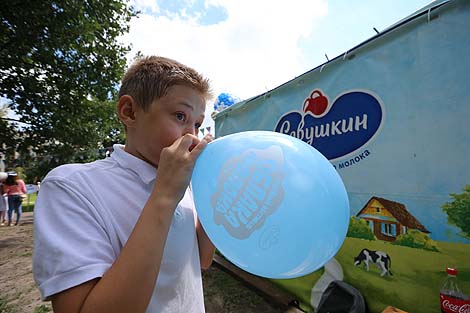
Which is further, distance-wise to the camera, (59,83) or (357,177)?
(59,83)

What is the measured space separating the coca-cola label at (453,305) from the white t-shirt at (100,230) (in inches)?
57.5

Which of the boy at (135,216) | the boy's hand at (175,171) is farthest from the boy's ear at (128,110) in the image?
the boy's hand at (175,171)

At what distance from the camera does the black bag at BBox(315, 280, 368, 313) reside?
179 centimetres

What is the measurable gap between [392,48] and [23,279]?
5083mm

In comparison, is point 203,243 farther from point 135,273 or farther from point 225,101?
point 225,101

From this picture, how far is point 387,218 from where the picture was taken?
1.76m

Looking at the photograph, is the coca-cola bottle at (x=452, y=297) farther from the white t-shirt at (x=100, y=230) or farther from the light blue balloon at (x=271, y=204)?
the white t-shirt at (x=100, y=230)

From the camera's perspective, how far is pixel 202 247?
984 mm

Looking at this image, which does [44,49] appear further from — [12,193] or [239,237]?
[239,237]

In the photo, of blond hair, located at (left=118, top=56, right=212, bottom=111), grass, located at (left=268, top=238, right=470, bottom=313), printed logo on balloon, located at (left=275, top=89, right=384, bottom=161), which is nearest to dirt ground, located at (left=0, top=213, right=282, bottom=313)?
grass, located at (left=268, top=238, right=470, bottom=313)

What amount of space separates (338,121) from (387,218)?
2.80ft

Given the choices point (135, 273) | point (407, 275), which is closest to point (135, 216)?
point (135, 273)

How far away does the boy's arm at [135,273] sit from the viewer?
0.51m

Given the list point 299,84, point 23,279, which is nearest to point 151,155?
point 299,84
